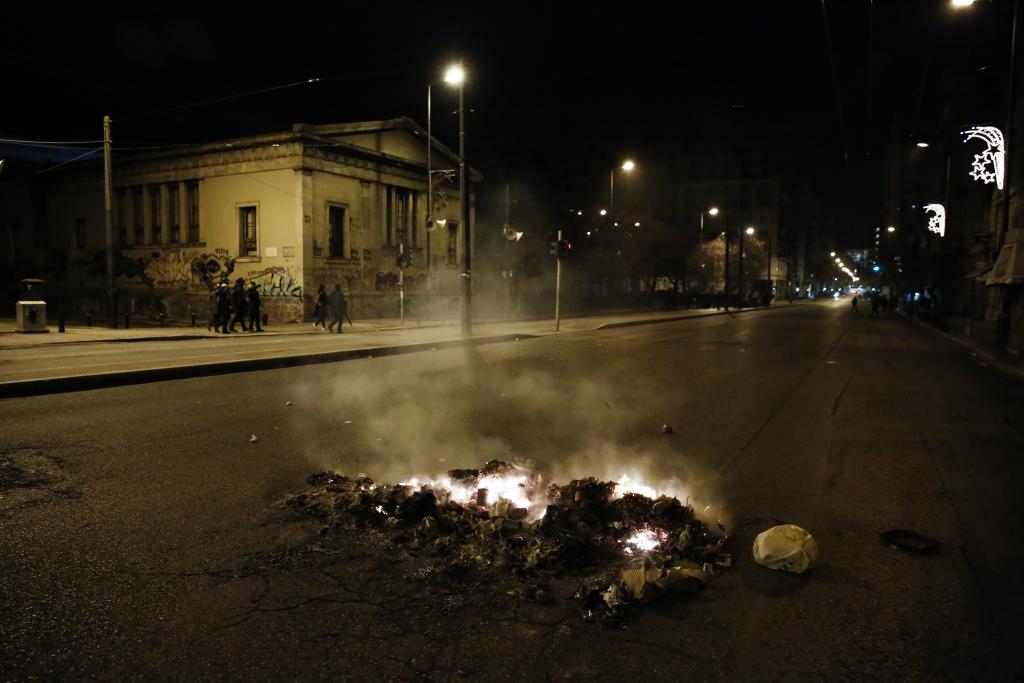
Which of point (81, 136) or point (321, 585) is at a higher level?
point (81, 136)

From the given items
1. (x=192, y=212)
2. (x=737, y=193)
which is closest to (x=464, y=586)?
(x=192, y=212)

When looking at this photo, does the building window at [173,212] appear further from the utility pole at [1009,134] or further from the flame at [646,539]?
the flame at [646,539]

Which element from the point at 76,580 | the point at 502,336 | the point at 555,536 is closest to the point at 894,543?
the point at 555,536

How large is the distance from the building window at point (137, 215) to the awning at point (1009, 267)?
36.0 meters

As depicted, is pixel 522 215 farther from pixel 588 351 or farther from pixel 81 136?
pixel 588 351

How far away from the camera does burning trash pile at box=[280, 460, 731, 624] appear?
3.68 meters

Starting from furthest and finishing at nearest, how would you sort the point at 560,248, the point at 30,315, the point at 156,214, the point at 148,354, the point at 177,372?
the point at 156,214 < the point at 560,248 < the point at 30,315 < the point at 148,354 < the point at 177,372

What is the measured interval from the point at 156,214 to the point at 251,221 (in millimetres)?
6311

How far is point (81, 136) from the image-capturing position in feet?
143

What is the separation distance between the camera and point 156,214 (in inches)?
1380

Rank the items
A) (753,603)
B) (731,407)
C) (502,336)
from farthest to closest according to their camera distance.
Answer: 1. (502,336)
2. (731,407)
3. (753,603)

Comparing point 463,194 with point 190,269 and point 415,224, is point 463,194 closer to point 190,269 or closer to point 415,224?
point 415,224

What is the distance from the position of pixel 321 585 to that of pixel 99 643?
1023 mm

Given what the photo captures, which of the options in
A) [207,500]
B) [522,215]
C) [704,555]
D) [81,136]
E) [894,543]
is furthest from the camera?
[522,215]
